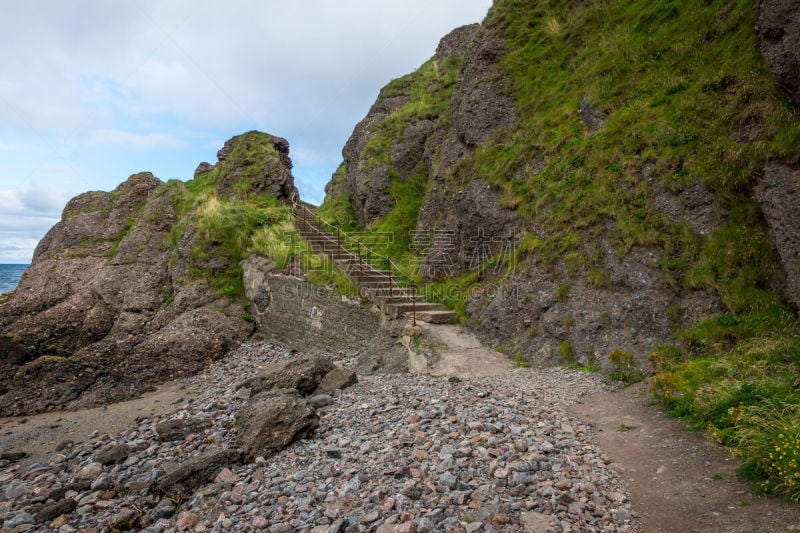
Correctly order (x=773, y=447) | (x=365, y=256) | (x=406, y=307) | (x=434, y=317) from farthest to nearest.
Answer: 1. (x=365, y=256)
2. (x=406, y=307)
3. (x=434, y=317)
4. (x=773, y=447)

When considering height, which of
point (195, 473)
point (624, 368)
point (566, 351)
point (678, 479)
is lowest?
point (195, 473)

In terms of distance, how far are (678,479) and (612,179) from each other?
331 inches

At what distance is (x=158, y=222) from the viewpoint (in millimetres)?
24672

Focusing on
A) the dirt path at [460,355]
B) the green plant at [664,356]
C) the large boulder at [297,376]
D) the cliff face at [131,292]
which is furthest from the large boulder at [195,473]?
the cliff face at [131,292]

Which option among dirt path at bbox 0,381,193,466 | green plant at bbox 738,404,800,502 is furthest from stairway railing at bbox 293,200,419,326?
green plant at bbox 738,404,800,502

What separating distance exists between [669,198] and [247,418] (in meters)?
10.6

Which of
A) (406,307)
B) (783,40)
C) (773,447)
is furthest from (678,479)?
(783,40)

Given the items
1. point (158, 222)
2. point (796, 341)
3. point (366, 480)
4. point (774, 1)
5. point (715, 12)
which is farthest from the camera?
point (158, 222)

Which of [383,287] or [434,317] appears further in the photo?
[383,287]

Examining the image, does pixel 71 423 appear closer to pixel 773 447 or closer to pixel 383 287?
pixel 383 287

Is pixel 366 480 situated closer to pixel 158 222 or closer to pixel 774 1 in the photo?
pixel 774 1

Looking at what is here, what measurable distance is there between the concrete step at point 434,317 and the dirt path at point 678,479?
21.2 feet

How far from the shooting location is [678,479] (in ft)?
18.0

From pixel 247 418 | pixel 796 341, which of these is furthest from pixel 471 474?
pixel 796 341
